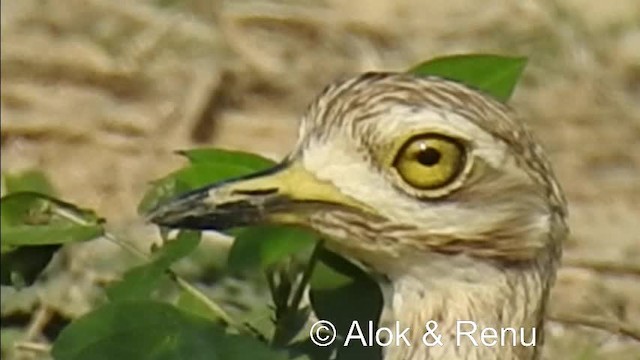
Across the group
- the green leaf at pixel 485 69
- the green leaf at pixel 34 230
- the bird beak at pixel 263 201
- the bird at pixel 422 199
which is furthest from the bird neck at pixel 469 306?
the green leaf at pixel 34 230

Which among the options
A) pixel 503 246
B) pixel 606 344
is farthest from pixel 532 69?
pixel 503 246

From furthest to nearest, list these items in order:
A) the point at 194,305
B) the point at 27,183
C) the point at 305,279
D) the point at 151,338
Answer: the point at 27,183 < the point at 194,305 < the point at 305,279 < the point at 151,338

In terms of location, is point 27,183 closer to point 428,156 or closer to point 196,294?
Answer: point 196,294

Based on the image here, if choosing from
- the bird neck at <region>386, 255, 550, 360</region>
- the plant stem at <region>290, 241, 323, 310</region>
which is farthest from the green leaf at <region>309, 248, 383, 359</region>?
the bird neck at <region>386, 255, 550, 360</region>

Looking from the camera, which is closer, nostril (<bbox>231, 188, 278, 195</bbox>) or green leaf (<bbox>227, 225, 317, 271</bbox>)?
nostril (<bbox>231, 188, 278, 195</bbox>)

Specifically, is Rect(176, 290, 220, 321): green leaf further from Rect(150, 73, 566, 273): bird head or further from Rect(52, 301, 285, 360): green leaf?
Rect(150, 73, 566, 273): bird head

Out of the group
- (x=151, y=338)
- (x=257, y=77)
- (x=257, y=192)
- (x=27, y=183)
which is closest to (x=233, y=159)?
(x=151, y=338)
